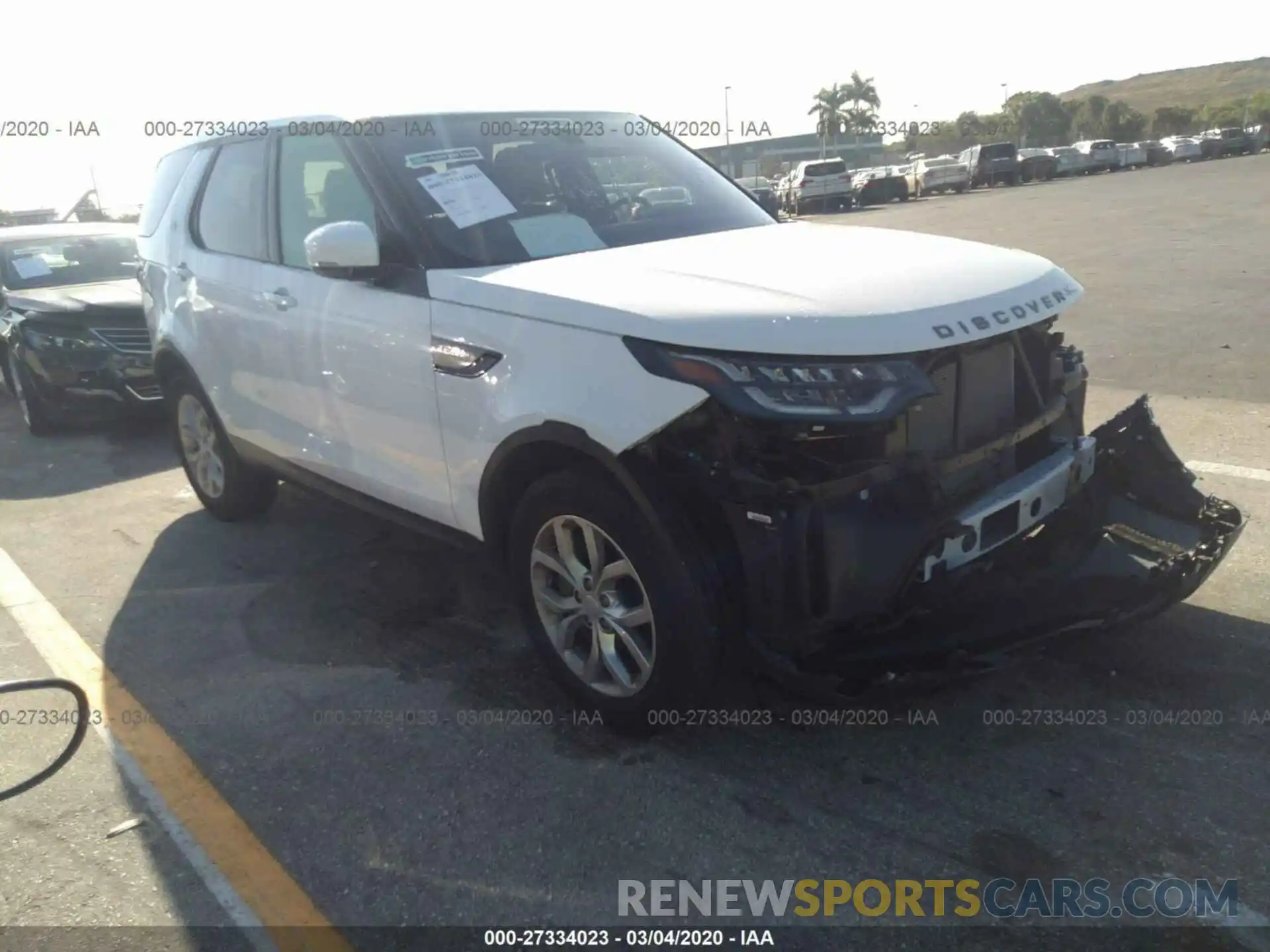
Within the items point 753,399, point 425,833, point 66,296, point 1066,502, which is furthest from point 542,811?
point 66,296

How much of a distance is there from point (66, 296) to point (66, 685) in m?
6.31

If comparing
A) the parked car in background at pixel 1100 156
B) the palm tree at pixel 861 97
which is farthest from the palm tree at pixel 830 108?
the parked car in background at pixel 1100 156

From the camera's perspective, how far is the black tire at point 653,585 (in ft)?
9.48

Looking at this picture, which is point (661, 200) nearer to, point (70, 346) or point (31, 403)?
point (70, 346)

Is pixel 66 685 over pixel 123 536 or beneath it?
over

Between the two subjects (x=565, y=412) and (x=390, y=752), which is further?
(x=390, y=752)

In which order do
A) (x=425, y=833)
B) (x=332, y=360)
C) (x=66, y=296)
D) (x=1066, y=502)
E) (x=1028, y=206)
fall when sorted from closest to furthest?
(x=425, y=833), (x=1066, y=502), (x=332, y=360), (x=66, y=296), (x=1028, y=206)

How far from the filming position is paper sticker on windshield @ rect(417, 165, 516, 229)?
3730 millimetres

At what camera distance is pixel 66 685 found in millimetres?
3162

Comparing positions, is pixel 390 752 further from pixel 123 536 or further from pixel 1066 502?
pixel 123 536

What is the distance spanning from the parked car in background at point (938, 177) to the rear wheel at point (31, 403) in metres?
39.0

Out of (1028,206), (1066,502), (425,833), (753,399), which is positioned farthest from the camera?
(1028,206)

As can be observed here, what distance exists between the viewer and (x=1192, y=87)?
175875 mm

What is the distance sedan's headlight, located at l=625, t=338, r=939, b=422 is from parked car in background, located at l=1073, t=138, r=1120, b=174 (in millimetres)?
52745
